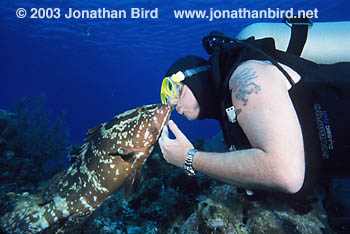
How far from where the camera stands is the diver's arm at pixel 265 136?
1.62 metres

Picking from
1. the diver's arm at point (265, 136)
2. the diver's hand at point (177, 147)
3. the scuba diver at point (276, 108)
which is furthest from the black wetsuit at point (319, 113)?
the diver's hand at point (177, 147)

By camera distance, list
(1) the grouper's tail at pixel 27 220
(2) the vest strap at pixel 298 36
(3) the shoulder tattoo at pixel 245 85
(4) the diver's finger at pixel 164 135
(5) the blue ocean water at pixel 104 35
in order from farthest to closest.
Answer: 1. (5) the blue ocean water at pixel 104 35
2. (1) the grouper's tail at pixel 27 220
3. (4) the diver's finger at pixel 164 135
4. (2) the vest strap at pixel 298 36
5. (3) the shoulder tattoo at pixel 245 85

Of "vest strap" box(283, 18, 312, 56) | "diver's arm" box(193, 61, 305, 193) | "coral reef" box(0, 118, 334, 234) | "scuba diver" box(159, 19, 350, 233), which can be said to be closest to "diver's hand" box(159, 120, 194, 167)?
"scuba diver" box(159, 19, 350, 233)

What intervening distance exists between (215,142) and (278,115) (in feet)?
38.4

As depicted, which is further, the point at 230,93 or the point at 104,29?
the point at 104,29

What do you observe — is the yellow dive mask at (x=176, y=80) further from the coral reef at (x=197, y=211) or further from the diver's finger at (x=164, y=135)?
the coral reef at (x=197, y=211)

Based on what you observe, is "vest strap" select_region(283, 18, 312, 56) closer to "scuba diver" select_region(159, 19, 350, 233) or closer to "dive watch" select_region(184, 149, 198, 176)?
"scuba diver" select_region(159, 19, 350, 233)

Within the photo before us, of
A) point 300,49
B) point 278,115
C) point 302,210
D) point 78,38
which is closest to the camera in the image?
point 278,115

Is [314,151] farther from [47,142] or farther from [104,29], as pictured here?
[104,29]

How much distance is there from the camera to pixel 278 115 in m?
1.65

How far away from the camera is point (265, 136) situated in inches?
65.1

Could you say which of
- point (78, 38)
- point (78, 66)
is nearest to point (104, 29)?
point (78, 38)

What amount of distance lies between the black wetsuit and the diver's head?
70cm

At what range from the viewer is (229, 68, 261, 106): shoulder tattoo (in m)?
1.82
